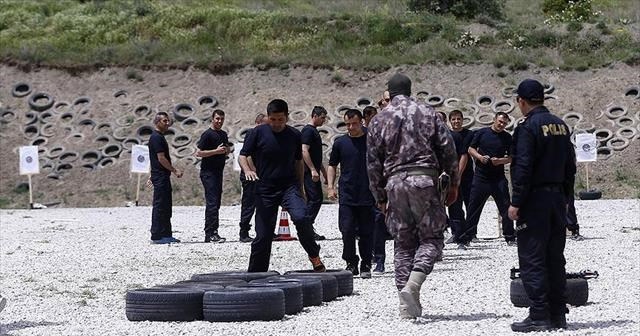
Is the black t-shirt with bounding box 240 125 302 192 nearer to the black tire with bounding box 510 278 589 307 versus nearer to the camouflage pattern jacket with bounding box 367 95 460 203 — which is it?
the camouflage pattern jacket with bounding box 367 95 460 203

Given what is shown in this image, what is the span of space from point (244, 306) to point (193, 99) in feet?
105

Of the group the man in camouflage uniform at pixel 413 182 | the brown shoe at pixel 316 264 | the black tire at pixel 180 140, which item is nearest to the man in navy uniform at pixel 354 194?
the brown shoe at pixel 316 264

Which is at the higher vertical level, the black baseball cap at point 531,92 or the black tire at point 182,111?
the black tire at point 182,111

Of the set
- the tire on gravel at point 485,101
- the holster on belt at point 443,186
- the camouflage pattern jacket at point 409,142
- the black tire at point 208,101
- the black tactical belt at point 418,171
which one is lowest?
the holster on belt at point 443,186

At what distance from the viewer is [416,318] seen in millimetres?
10484

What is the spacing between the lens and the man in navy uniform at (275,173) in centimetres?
1303

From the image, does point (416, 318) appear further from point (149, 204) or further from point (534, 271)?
point (149, 204)

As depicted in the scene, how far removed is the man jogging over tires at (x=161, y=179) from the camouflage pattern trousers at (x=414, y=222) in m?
8.89

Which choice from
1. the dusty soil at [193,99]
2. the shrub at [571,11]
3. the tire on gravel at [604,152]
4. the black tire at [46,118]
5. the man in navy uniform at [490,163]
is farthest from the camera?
the shrub at [571,11]

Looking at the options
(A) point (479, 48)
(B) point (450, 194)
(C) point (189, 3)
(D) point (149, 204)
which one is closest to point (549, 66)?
(A) point (479, 48)

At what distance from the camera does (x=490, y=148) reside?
57.9 feet

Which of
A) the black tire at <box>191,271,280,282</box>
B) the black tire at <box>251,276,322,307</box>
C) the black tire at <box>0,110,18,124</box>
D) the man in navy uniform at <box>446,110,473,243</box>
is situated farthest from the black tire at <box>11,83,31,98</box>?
the black tire at <box>251,276,322,307</box>

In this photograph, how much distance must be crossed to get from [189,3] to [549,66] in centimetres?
1874

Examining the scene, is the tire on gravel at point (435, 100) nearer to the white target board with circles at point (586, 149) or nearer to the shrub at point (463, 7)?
the white target board with circles at point (586, 149)
